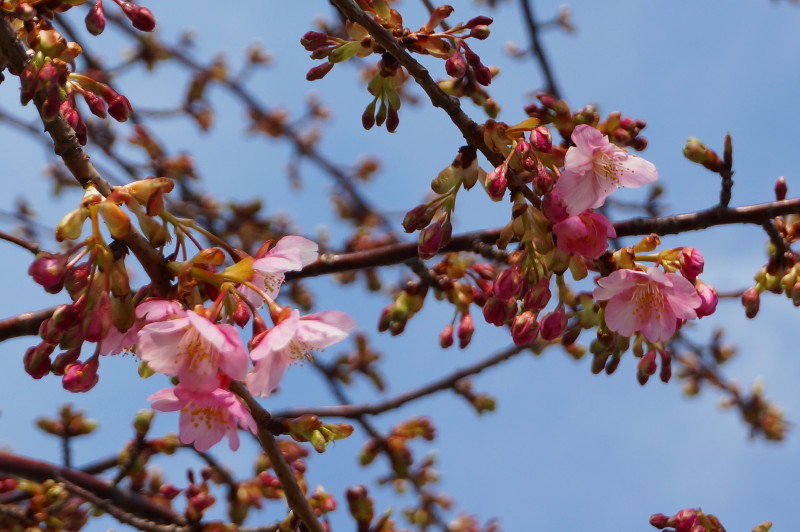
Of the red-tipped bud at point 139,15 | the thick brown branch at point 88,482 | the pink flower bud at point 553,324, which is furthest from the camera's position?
the thick brown branch at point 88,482

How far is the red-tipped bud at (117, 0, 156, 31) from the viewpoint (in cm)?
200

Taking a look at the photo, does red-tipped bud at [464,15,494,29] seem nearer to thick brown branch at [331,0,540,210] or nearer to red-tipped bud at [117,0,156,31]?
thick brown branch at [331,0,540,210]

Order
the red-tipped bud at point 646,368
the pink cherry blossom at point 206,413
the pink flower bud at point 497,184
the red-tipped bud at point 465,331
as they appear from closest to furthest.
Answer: the pink cherry blossom at point 206,413
the pink flower bud at point 497,184
the red-tipped bud at point 646,368
the red-tipped bud at point 465,331

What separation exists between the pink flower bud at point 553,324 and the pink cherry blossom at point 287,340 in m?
0.52

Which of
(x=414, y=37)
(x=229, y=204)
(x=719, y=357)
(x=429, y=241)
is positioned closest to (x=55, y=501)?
(x=429, y=241)

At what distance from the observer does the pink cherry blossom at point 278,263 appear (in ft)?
5.42

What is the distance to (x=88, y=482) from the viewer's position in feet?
9.76

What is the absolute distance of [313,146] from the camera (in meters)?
6.84

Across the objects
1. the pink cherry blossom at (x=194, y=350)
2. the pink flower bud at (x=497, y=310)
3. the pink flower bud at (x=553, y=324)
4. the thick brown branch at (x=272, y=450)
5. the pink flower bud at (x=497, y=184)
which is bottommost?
the thick brown branch at (x=272, y=450)

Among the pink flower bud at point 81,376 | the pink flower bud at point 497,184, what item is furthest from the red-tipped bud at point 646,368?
the pink flower bud at point 81,376

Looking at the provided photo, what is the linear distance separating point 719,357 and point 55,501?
3897mm

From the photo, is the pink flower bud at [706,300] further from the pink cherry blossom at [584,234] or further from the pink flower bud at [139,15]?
the pink flower bud at [139,15]

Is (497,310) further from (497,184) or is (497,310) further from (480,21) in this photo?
(480,21)

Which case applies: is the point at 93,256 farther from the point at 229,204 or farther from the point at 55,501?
the point at 229,204
